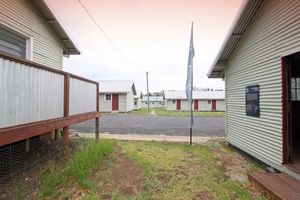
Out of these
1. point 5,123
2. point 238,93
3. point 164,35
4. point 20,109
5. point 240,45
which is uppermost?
point 164,35

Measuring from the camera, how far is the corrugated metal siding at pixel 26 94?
2.94 metres

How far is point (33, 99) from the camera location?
3.66m

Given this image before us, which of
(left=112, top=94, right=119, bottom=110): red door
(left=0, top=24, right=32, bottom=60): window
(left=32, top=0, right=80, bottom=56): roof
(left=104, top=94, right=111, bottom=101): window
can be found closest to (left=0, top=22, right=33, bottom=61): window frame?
(left=0, top=24, right=32, bottom=60): window

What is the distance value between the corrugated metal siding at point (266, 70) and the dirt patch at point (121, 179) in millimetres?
3353

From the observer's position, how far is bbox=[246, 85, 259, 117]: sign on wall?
5.43m

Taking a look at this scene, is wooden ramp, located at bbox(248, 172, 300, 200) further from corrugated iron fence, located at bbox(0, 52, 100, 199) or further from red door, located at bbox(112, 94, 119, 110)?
red door, located at bbox(112, 94, 119, 110)

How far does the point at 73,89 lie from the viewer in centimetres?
540

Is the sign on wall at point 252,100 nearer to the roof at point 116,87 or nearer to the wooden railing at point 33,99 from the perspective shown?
the wooden railing at point 33,99

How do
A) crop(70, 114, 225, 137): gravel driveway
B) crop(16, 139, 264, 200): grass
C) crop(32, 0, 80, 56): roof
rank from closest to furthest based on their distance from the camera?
crop(16, 139, 264, 200): grass, crop(32, 0, 80, 56): roof, crop(70, 114, 225, 137): gravel driveway

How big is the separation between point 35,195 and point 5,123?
140 centimetres

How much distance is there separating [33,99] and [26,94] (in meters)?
0.23

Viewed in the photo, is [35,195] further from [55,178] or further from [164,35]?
[164,35]

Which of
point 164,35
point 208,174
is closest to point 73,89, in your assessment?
point 208,174

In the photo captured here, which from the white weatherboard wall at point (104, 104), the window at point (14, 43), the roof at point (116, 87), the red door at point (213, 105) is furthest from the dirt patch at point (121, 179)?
the red door at point (213, 105)
